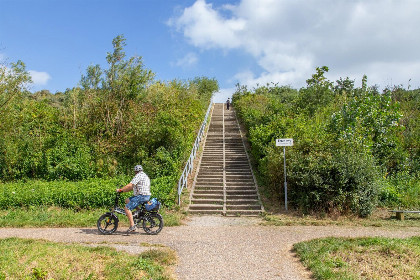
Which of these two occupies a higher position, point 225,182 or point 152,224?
point 225,182

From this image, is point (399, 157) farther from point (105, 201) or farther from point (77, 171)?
point (77, 171)

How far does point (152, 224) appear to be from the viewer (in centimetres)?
962

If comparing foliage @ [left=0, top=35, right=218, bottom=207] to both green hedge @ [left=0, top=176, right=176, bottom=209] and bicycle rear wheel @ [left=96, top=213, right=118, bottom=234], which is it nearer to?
green hedge @ [left=0, top=176, right=176, bottom=209]

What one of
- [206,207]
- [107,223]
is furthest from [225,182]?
[107,223]

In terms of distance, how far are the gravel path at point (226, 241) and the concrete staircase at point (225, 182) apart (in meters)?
1.00

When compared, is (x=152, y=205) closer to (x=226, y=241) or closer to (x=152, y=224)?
(x=152, y=224)

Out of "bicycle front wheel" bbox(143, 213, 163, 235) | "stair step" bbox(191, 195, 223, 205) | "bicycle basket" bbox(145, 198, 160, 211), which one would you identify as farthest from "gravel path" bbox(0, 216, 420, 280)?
"stair step" bbox(191, 195, 223, 205)

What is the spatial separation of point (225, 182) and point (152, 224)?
20.3 ft

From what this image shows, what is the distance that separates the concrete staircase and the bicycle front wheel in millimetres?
3011

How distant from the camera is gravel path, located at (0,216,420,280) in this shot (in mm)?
6941

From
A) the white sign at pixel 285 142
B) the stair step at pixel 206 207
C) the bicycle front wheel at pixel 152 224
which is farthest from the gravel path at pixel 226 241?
the white sign at pixel 285 142

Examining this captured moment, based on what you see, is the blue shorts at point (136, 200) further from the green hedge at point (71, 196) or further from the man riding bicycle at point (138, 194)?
the green hedge at point (71, 196)

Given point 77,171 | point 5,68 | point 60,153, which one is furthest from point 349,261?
point 5,68

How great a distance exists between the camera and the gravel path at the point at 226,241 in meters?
6.94
